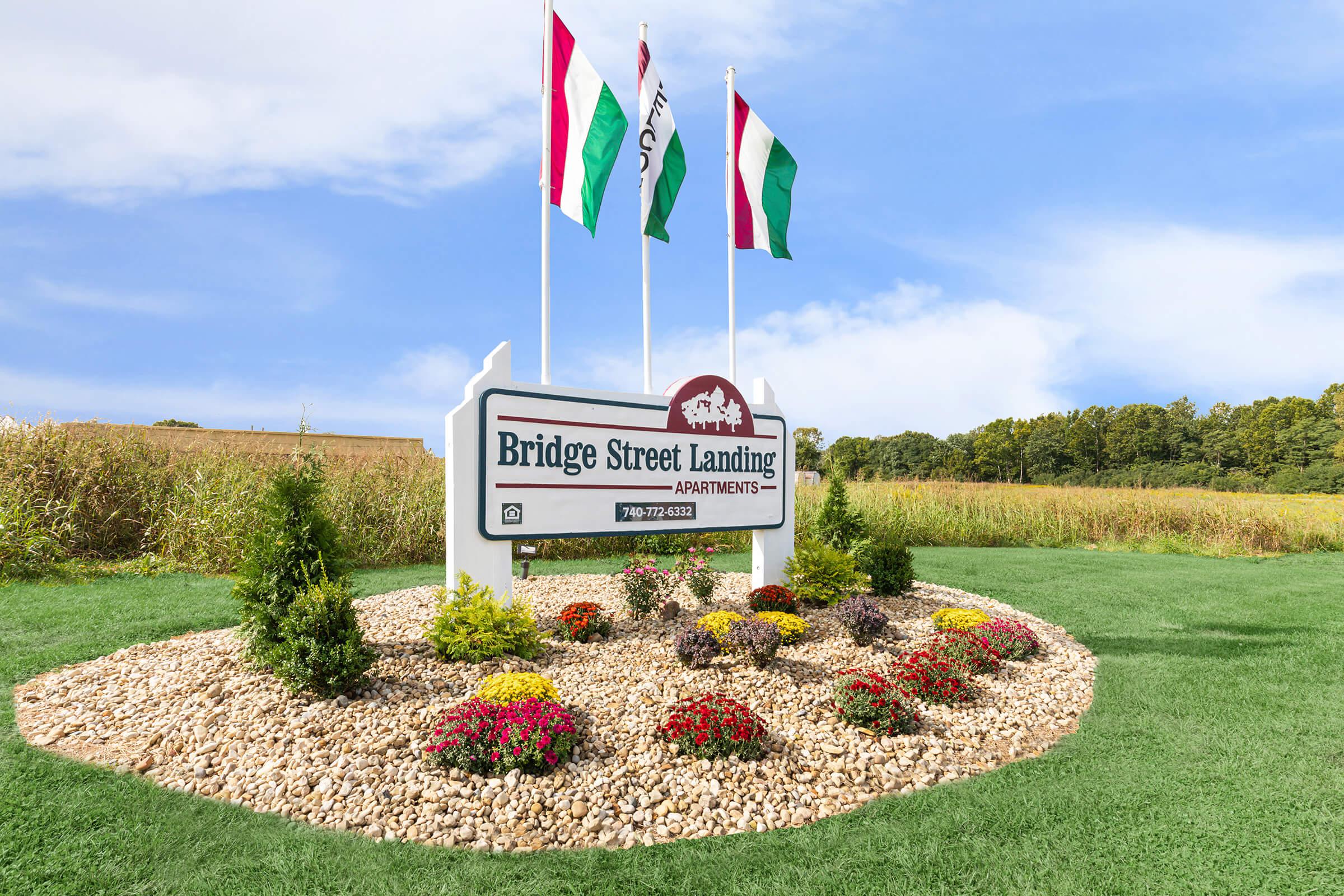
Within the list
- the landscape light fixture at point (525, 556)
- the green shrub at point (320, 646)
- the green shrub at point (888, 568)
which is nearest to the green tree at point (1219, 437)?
the green shrub at point (888, 568)

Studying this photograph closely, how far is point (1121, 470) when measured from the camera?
50.1 metres

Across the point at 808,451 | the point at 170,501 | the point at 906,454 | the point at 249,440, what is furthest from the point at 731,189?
the point at 906,454

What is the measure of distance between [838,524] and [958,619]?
2105 mm

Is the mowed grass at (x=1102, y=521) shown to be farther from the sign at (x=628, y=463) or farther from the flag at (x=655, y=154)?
the flag at (x=655, y=154)

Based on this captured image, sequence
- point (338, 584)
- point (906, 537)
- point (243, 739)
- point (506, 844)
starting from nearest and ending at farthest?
point (506, 844), point (243, 739), point (338, 584), point (906, 537)

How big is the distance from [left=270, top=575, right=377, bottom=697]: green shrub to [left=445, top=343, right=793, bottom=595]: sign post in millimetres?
999

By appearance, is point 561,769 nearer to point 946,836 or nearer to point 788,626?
point 946,836

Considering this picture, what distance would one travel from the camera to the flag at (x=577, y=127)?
709 centimetres

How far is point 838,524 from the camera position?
8555 mm

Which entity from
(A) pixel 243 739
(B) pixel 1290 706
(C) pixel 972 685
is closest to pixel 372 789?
(A) pixel 243 739

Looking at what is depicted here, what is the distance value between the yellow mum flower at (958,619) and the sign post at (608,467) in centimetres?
186

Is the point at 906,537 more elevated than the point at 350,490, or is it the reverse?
the point at 350,490

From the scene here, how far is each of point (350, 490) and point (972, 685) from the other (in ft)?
32.3

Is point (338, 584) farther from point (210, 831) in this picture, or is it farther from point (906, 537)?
point (906, 537)
